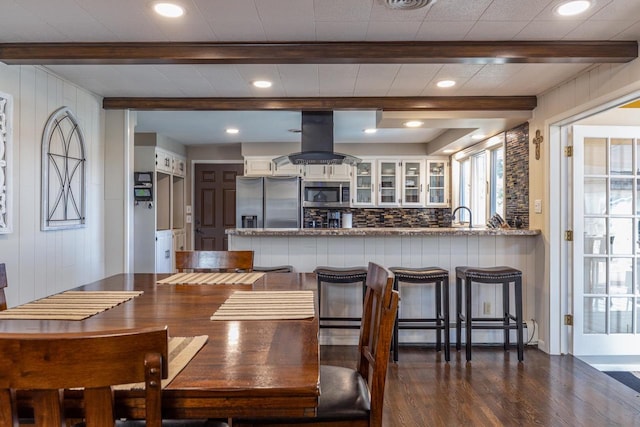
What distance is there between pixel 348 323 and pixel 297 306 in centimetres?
225

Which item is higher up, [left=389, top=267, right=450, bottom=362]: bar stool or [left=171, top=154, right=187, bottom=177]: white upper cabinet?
[left=171, top=154, right=187, bottom=177]: white upper cabinet

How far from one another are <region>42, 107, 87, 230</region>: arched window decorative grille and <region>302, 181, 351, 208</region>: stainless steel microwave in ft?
11.0

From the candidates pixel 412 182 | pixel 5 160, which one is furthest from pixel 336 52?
pixel 412 182

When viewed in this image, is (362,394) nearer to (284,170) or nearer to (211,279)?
(211,279)

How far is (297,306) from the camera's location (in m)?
1.60

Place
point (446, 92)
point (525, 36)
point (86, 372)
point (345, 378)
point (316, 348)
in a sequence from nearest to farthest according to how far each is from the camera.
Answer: point (86, 372) → point (316, 348) → point (345, 378) → point (525, 36) → point (446, 92)

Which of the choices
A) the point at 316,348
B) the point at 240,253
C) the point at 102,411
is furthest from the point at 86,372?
the point at 240,253

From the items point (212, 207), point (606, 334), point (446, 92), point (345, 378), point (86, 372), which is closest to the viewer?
point (86, 372)

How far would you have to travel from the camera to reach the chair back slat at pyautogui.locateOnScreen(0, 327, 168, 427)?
0.72 metres

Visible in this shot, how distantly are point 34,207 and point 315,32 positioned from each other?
226 centimetres

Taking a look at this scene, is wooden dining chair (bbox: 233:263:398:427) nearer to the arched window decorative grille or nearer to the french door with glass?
the arched window decorative grille

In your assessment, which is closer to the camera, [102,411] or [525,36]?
[102,411]

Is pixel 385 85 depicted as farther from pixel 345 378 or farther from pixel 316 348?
pixel 316 348

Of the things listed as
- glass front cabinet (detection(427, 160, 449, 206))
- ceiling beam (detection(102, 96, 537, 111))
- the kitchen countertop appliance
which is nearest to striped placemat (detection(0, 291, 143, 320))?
ceiling beam (detection(102, 96, 537, 111))
